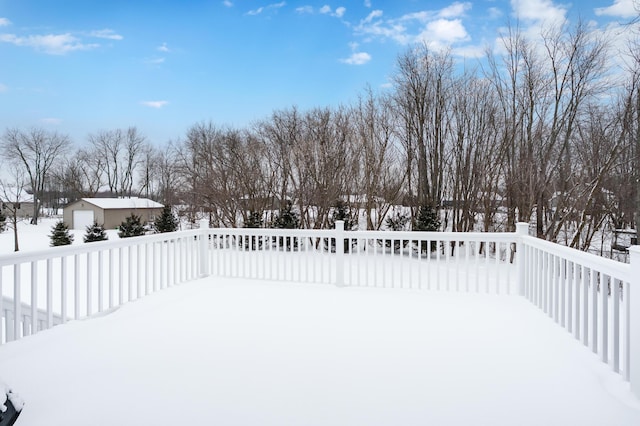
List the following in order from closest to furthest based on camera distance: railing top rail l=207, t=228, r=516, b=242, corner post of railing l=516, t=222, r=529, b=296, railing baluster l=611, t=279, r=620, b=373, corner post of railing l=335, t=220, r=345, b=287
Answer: railing baluster l=611, t=279, r=620, b=373
corner post of railing l=516, t=222, r=529, b=296
railing top rail l=207, t=228, r=516, b=242
corner post of railing l=335, t=220, r=345, b=287

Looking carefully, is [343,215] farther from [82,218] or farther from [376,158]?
[82,218]

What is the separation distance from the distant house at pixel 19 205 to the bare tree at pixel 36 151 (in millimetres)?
376

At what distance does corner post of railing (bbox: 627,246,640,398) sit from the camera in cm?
185

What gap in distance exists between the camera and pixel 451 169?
1054 centimetres

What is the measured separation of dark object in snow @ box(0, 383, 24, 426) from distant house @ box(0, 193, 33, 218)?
18442 mm

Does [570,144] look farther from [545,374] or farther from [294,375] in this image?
[294,375]

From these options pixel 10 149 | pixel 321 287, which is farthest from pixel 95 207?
pixel 321 287

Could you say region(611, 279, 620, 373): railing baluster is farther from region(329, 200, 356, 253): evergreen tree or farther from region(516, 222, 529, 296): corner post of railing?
region(329, 200, 356, 253): evergreen tree

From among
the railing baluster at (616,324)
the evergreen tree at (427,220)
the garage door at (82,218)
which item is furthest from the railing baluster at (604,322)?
the garage door at (82,218)

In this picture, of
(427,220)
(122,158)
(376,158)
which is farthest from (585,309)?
(122,158)

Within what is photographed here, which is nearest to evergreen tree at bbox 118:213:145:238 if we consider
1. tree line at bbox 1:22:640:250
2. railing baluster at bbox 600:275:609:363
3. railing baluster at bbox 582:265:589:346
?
tree line at bbox 1:22:640:250

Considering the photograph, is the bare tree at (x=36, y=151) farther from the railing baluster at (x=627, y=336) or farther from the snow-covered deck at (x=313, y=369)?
the railing baluster at (x=627, y=336)

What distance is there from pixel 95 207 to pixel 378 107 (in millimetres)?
16607

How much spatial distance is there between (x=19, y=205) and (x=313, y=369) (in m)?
21.1
